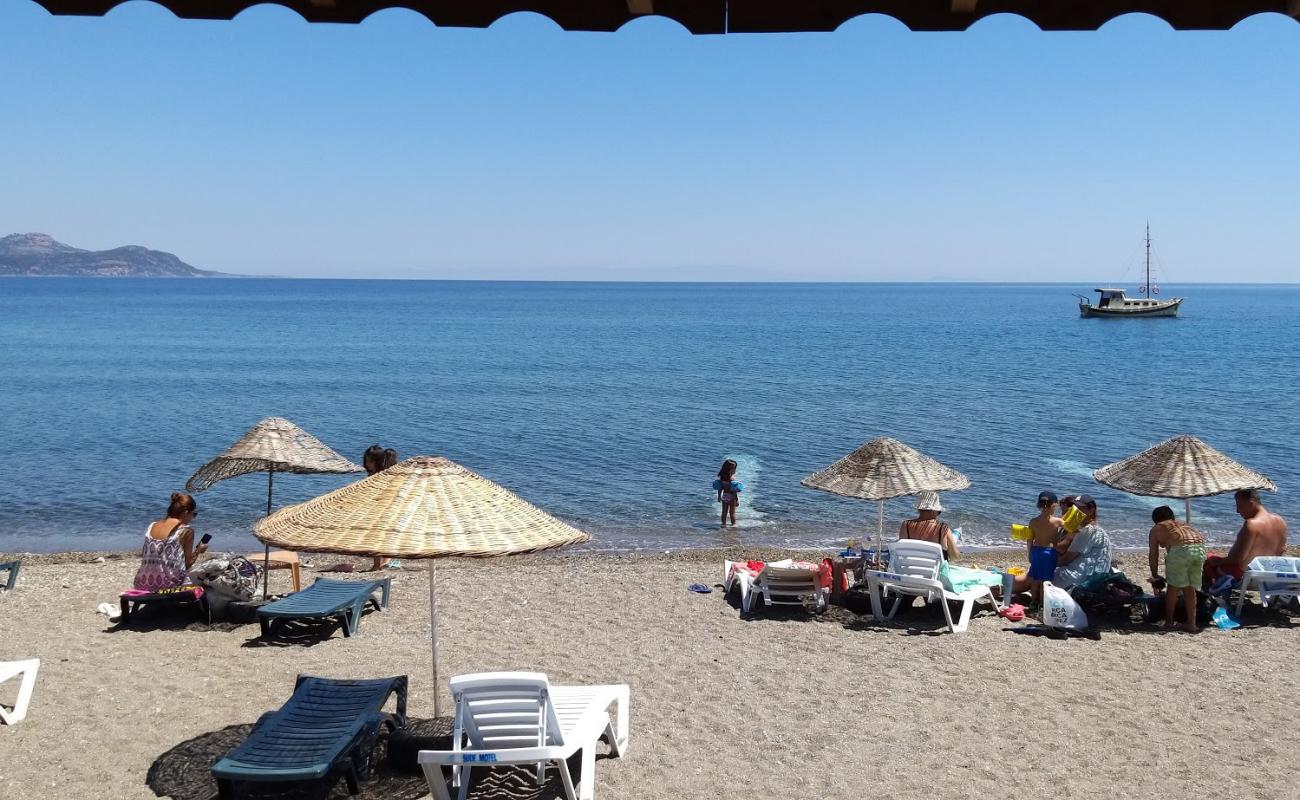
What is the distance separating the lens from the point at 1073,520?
36.7ft

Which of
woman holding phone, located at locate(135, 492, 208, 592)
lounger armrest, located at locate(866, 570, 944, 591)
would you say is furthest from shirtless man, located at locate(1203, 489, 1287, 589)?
woman holding phone, located at locate(135, 492, 208, 592)

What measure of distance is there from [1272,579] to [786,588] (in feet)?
15.3

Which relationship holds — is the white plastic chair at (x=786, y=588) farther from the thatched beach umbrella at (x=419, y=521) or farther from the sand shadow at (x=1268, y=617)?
the thatched beach umbrella at (x=419, y=521)

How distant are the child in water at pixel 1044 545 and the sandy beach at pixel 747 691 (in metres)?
0.86

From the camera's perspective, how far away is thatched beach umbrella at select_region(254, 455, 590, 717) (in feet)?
18.1

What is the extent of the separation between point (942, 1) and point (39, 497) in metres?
22.4

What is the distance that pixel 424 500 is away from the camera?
5809mm

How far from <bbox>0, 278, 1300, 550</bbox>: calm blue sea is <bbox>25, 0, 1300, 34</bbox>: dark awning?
14.3 meters

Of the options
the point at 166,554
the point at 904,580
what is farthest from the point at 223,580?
the point at 904,580

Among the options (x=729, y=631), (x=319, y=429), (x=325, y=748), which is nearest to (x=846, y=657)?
(x=729, y=631)

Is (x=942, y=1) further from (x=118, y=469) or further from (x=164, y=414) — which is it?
(x=164, y=414)

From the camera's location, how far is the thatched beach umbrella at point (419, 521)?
5.53 meters

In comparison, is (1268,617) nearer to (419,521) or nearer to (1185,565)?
(1185,565)

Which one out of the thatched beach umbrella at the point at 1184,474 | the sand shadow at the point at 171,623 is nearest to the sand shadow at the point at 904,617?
the thatched beach umbrella at the point at 1184,474
